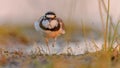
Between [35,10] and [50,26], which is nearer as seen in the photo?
[50,26]

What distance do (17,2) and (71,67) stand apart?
4.20 m

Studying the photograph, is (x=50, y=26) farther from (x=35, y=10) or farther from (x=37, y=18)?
(x=35, y=10)

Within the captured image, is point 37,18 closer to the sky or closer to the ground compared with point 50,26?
closer to the ground

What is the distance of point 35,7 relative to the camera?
7832 millimetres

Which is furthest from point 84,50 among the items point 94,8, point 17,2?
point 17,2

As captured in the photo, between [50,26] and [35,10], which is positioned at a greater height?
[50,26]

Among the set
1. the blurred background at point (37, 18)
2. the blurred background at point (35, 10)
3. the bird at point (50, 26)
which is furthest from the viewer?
the blurred background at point (35, 10)

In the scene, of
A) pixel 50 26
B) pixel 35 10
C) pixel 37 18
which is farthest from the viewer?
pixel 35 10

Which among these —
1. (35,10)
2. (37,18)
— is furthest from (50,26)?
(35,10)

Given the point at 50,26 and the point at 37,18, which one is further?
the point at 37,18

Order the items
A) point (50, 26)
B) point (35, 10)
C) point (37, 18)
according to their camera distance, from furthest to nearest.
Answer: point (35, 10)
point (37, 18)
point (50, 26)

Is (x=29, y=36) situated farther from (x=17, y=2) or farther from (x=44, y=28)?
(x=17, y=2)

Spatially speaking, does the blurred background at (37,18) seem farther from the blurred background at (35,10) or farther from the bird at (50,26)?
the bird at (50,26)

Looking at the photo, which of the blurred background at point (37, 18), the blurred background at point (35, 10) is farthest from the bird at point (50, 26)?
the blurred background at point (35, 10)
